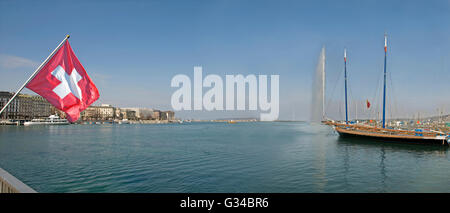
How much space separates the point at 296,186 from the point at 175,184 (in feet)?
23.5

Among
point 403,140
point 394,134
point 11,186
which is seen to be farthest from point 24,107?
point 11,186

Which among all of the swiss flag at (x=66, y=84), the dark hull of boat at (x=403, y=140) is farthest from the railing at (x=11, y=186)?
the dark hull of boat at (x=403, y=140)

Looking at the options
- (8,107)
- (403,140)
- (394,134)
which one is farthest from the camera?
(8,107)

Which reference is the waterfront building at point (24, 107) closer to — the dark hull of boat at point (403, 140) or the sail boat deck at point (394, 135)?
the sail boat deck at point (394, 135)

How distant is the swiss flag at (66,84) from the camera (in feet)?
31.4

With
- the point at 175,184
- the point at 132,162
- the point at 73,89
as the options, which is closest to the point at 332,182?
the point at 175,184

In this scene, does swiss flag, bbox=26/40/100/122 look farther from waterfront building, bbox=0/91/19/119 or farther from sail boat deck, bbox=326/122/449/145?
waterfront building, bbox=0/91/19/119

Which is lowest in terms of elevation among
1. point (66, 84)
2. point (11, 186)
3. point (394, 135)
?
point (394, 135)

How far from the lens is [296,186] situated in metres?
15.5

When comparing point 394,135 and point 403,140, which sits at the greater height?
point 394,135

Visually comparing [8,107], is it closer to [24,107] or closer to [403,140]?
[24,107]

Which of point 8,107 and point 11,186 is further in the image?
point 8,107

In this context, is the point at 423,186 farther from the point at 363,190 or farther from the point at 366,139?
the point at 366,139

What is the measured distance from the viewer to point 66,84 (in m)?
9.91
